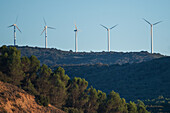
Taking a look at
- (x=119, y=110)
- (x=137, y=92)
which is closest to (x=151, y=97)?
(x=137, y=92)

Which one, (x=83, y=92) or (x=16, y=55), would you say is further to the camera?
(x=83, y=92)

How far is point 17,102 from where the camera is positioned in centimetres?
5438

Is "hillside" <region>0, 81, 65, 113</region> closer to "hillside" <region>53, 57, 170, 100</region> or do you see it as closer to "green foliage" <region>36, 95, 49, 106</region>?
"green foliage" <region>36, 95, 49, 106</region>

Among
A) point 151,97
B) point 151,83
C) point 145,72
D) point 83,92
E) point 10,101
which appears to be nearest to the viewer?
point 10,101

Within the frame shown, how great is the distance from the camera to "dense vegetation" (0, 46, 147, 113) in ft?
205

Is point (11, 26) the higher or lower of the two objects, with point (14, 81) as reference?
higher

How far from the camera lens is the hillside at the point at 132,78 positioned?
431 feet

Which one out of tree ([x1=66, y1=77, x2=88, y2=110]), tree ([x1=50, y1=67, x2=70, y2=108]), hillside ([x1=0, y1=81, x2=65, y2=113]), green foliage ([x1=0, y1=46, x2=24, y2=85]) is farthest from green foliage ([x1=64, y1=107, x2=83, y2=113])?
green foliage ([x1=0, y1=46, x2=24, y2=85])

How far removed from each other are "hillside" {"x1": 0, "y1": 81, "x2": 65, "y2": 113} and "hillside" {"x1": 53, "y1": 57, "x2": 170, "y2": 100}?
69.5 metres

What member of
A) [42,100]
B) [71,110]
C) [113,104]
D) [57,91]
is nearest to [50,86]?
[57,91]

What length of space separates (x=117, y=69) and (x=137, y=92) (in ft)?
101

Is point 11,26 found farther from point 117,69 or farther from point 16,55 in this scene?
point 16,55

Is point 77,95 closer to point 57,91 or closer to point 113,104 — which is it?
point 57,91

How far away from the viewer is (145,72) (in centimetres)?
15288
